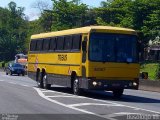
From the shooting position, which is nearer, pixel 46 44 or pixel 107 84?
pixel 107 84

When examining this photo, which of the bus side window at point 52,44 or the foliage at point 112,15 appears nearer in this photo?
the bus side window at point 52,44

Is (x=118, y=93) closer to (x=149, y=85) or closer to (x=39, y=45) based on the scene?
(x=39, y=45)

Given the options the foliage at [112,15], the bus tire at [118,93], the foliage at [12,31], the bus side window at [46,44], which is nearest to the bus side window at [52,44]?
the bus side window at [46,44]

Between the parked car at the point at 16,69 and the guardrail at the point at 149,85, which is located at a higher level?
the parked car at the point at 16,69

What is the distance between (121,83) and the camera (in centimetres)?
2497

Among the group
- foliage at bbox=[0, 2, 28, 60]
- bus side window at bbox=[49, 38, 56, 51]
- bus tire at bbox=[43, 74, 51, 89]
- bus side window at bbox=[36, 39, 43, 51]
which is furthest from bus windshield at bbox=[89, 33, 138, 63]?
foliage at bbox=[0, 2, 28, 60]

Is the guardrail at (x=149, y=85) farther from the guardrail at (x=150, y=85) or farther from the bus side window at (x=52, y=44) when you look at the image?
the bus side window at (x=52, y=44)

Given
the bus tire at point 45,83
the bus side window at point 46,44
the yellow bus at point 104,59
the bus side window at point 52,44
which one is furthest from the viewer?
the bus tire at point 45,83

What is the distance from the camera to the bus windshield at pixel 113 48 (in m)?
24.9

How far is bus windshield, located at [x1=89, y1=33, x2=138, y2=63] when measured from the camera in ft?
81.6

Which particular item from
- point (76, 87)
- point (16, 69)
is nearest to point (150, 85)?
point (76, 87)

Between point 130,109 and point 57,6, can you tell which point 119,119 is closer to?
point 130,109

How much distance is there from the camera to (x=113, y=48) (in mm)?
25109

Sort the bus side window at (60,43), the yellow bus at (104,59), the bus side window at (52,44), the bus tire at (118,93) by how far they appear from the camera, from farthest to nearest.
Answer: the bus side window at (52,44)
the bus side window at (60,43)
the bus tire at (118,93)
the yellow bus at (104,59)
